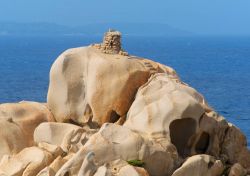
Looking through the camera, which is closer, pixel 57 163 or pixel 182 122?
pixel 57 163

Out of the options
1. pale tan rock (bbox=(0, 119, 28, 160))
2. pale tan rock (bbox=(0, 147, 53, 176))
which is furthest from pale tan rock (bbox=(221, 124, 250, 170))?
pale tan rock (bbox=(0, 119, 28, 160))

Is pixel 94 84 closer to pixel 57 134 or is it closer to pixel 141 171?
pixel 57 134

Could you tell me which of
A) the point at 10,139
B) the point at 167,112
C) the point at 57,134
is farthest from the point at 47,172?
the point at 167,112

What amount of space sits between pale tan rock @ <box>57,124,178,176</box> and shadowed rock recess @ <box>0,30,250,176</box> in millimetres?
34

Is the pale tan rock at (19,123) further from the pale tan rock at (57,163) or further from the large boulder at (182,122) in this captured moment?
the large boulder at (182,122)

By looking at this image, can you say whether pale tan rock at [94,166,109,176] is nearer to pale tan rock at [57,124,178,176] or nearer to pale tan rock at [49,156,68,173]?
pale tan rock at [57,124,178,176]

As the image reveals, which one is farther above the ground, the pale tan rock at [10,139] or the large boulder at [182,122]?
the large boulder at [182,122]

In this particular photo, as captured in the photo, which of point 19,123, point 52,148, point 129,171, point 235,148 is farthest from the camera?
point 235,148

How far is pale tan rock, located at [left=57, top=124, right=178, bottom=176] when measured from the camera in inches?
1129

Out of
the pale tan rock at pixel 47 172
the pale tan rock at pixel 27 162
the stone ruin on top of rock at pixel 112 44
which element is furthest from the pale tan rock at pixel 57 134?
the stone ruin on top of rock at pixel 112 44

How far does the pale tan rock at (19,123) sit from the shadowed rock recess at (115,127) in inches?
1.5

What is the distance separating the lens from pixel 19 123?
32.7 meters

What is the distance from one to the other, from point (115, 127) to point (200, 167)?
3402mm

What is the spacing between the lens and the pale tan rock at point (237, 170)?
3122cm
